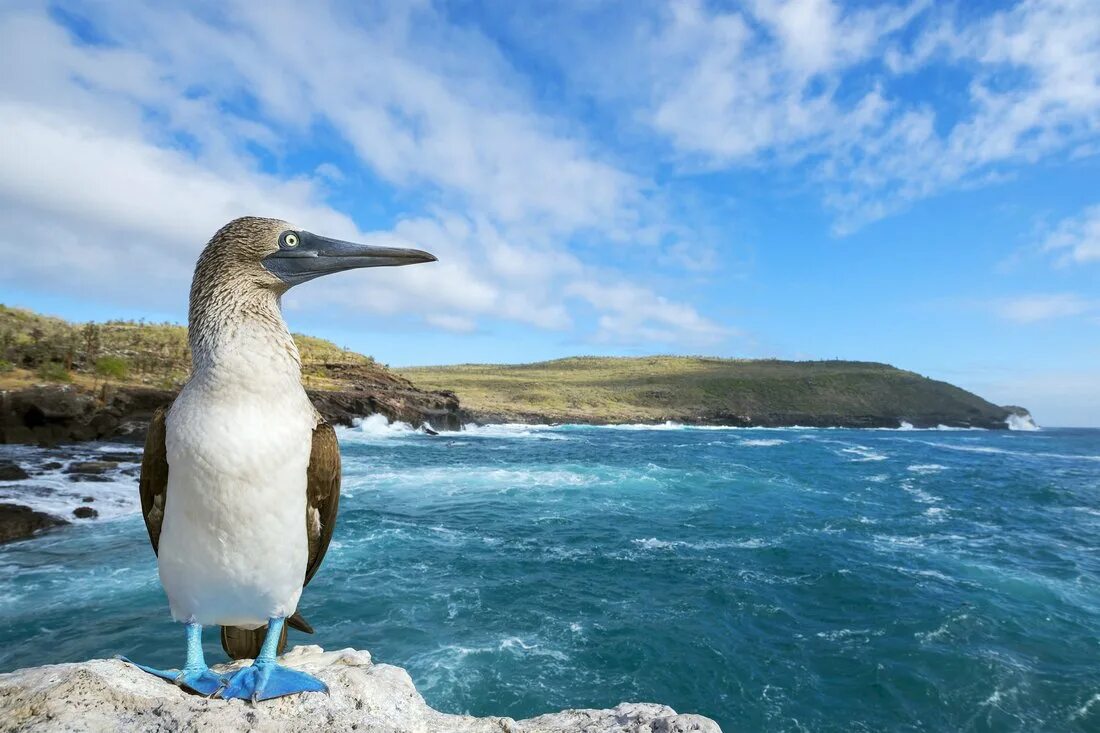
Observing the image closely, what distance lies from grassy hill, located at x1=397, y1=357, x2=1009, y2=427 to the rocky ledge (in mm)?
59177

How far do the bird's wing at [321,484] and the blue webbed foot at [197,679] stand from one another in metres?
0.57

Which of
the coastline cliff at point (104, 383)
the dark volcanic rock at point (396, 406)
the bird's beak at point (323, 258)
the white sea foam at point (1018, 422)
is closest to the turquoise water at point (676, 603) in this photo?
the coastline cliff at point (104, 383)

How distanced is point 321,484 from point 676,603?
9.00 metres

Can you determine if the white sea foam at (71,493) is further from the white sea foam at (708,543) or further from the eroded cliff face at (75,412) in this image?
the white sea foam at (708,543)

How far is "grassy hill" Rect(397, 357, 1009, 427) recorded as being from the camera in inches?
2960

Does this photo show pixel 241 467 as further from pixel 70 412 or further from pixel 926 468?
pixel 926 468

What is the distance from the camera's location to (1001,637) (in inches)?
375

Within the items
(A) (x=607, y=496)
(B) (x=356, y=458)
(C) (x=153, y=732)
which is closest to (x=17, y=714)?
(C) (x=153, y=732)

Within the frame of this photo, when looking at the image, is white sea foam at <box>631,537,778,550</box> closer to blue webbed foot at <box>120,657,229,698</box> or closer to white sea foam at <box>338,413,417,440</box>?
blue webbed foot at <box>120,657,229,698</box>

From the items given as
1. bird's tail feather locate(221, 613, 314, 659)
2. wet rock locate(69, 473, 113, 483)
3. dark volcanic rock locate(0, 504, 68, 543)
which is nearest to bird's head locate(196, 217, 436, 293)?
bird's tail feather locate(221, 613, 314, 659)

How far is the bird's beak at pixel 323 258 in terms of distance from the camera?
3010 mm

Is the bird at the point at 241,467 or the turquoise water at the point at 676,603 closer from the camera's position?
the bird at the point at 241,467

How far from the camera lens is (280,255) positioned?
2998 mm

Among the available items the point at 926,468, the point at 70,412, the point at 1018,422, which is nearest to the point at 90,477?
the point at 70,412
